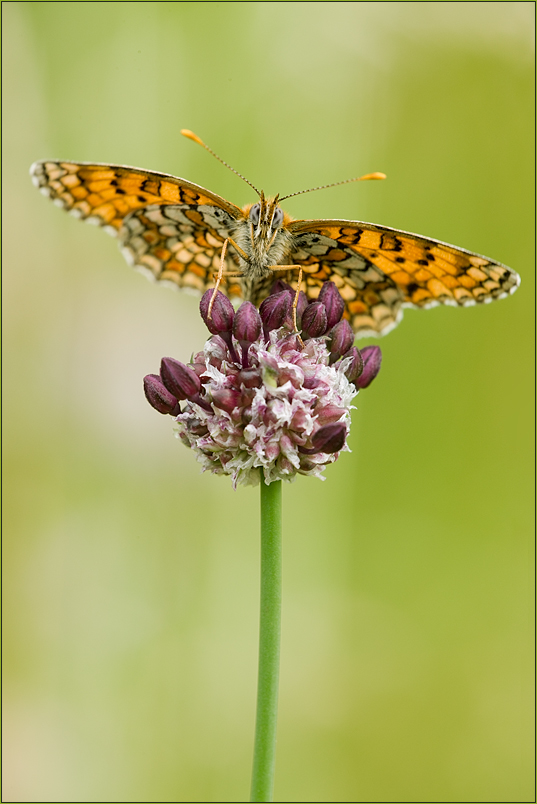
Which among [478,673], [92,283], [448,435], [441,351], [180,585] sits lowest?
[478,673]

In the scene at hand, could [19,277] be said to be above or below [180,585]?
above

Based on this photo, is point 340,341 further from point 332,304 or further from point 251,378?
point 251,378

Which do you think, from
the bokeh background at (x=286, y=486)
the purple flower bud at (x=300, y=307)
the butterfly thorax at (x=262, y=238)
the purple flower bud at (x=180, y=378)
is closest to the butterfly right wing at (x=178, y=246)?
the butterfly thorax at (x=262, y=238)

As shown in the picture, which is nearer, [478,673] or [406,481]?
[478,673]

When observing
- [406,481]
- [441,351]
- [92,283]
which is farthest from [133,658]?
[441,351]

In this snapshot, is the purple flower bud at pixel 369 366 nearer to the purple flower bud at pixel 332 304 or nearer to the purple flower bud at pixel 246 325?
the purple flower bud at pixel 332 304

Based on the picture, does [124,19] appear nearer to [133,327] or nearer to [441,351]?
[133,327]

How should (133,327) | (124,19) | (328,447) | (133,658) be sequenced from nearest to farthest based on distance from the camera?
1. (328,447)
2. (133,658)
3. (124,19)
4. (133,327)

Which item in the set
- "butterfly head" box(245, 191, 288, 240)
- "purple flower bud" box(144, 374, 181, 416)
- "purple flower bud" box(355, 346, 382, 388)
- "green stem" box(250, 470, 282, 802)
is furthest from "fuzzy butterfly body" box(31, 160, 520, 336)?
"green stem" box(250, 470, 282, 802)
